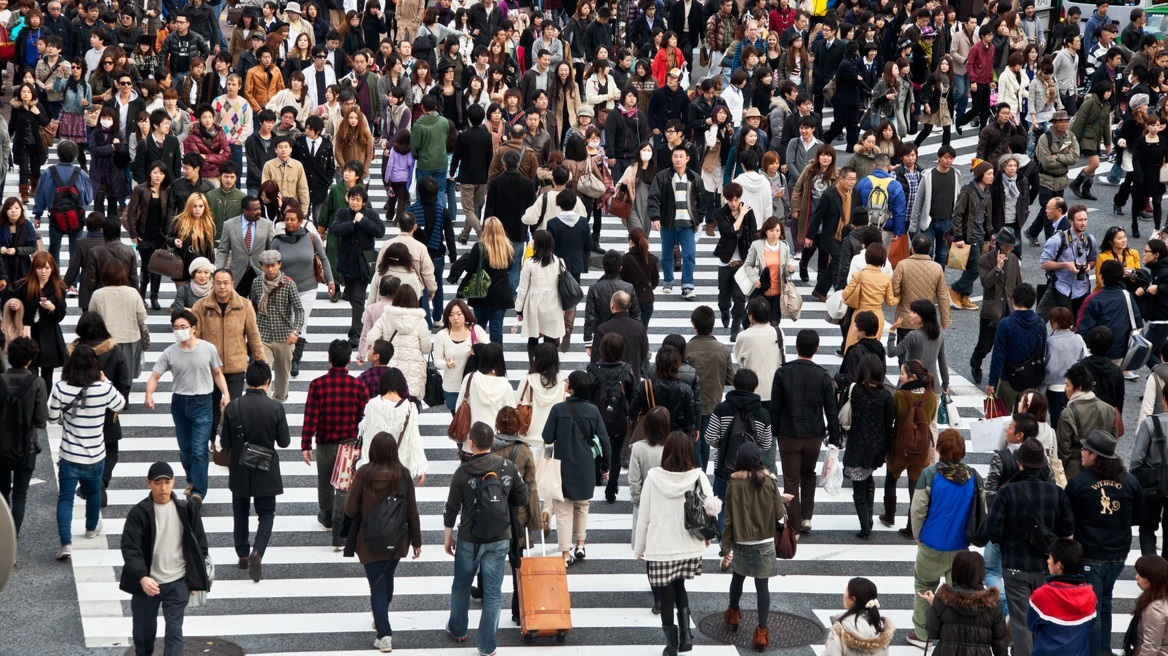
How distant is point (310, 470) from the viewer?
1383 cm

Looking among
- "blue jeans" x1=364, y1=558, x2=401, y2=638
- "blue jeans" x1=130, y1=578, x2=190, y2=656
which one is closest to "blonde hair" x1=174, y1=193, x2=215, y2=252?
"blue jeans" x1=364, y1=558, x2=401, y2=638

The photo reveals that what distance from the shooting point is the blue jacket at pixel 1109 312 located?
1465cm

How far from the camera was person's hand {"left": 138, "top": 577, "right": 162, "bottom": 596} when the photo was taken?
9516 mm

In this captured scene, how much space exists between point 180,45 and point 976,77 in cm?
1225

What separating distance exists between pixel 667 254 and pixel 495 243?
3.60 metres

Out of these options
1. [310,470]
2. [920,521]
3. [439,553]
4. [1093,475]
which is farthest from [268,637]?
[1093,475]

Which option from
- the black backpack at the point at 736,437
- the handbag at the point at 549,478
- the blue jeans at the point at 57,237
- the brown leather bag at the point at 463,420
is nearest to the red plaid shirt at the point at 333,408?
the brown leather bag at the point at 463,420

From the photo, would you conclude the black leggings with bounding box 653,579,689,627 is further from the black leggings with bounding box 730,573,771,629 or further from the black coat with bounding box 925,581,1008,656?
the black coat with bounding box 925,581,1008,656

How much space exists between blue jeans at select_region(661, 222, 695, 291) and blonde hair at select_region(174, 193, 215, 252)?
4.94 metres

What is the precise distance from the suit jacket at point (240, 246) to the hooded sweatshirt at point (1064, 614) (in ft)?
28.1

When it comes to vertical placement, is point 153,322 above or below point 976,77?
below

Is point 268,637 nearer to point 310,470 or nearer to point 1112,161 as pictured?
point 310,470

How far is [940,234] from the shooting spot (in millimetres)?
18562

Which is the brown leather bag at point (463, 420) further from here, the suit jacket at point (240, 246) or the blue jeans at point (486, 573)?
the suit jacket at point (240, 246)
